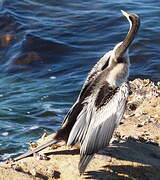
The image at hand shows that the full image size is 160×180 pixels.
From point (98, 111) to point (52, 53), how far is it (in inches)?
362

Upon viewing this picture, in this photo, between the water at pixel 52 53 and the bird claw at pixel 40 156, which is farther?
the water at pixel 52 53

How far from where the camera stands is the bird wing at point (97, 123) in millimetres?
6512

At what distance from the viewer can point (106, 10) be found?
18.5 m

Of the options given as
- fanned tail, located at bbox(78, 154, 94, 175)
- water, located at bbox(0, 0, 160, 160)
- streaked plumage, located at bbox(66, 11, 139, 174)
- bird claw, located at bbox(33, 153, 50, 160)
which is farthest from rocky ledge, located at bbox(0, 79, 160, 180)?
water, located at bbox(0, 0, 160, 160)

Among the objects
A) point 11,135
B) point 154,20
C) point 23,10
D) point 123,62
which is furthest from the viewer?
point 23,10

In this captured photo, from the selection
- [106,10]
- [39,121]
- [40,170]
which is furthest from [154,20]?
[40,170]

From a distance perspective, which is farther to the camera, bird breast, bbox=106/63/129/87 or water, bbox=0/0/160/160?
water, bbox=0/0/160/160

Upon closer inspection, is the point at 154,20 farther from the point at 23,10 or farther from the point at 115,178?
the point at 115,178

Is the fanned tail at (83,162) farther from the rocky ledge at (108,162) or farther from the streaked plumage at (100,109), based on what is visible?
the rocky ledge at (108,162)

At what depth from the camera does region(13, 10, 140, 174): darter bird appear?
6.54 m

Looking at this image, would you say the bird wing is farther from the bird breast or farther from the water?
the water

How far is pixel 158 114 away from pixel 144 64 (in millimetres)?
5658

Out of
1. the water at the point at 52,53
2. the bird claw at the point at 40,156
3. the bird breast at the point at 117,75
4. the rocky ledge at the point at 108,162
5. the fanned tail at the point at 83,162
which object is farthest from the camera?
the water at the point at 52,53

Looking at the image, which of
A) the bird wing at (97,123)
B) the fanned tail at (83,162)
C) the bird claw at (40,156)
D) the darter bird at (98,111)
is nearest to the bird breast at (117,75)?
the darter bird at (98,111)
